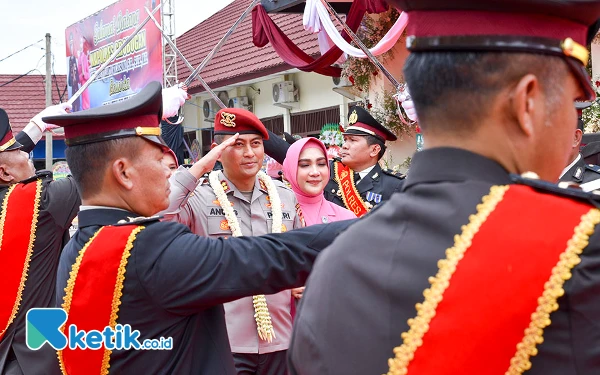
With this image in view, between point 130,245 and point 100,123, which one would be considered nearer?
point 130,245

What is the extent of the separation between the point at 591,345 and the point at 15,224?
3.80 metres

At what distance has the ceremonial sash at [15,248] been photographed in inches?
167

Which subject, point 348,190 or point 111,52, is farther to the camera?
point 111,52

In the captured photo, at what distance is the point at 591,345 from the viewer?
1.11 meters

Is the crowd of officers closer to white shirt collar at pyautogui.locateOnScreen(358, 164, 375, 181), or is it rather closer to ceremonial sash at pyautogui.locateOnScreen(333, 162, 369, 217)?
ceremonial sash at pyautogui.locateOnScreen(333, 162, 369, 217)

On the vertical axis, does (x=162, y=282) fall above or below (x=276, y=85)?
→ below

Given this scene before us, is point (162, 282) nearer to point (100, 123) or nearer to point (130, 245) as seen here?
point (130, 245)

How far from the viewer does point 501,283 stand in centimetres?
112

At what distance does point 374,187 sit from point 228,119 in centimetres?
222

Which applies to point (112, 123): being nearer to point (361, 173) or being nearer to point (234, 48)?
point (361, 173)

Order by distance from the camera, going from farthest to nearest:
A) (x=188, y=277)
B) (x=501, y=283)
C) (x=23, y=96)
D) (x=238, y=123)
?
(x=23, y=96) < (x=238, y=123) < (x=188, y=277) < (x=501, y=283)

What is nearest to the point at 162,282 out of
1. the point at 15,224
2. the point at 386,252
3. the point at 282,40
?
the point at 386,252

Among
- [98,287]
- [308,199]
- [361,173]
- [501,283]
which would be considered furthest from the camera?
[361,173]

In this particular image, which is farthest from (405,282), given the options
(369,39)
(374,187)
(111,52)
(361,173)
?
(111,52)
